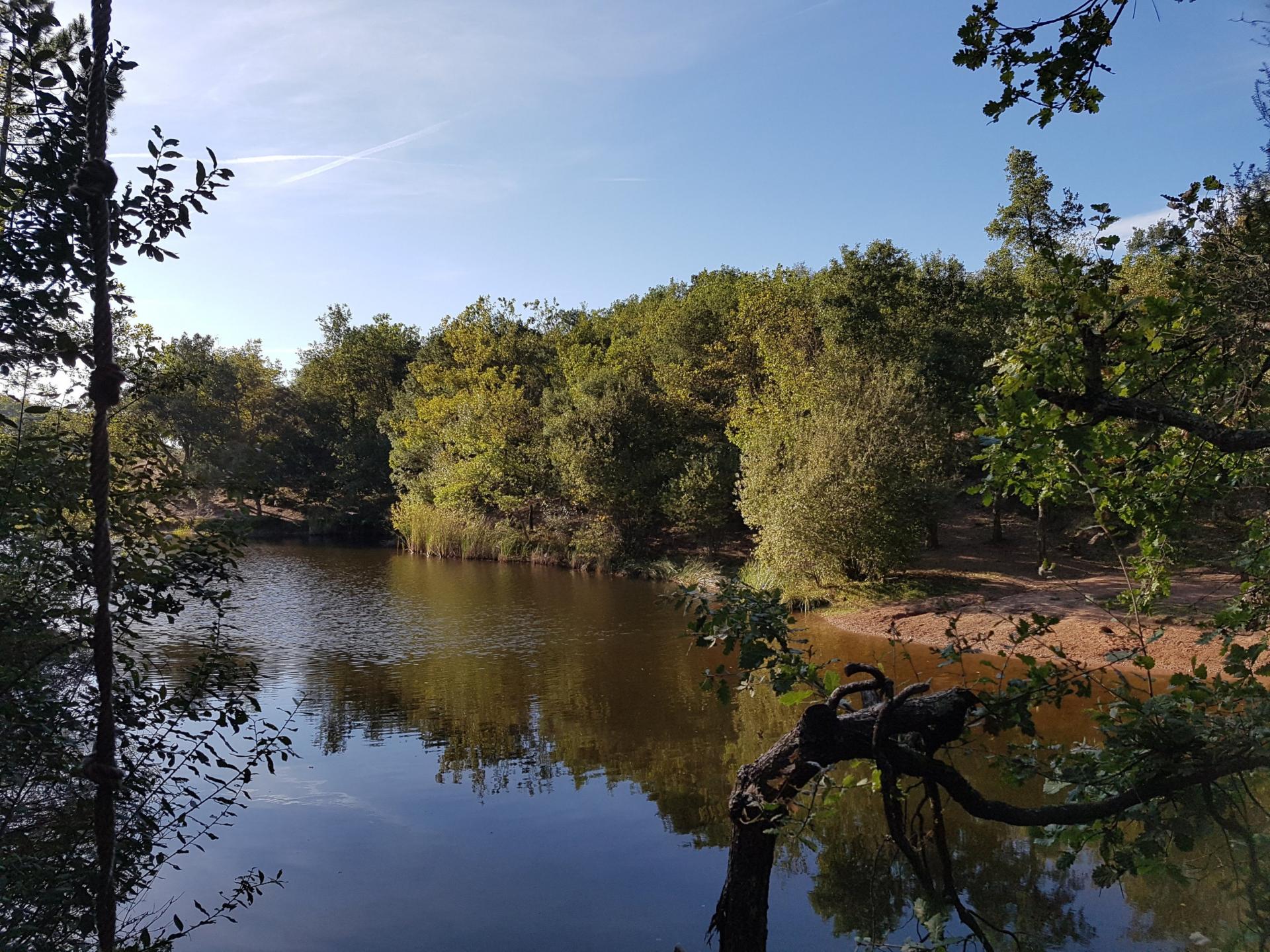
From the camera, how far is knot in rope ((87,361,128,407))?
2.10 m

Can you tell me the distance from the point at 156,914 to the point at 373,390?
132 ft

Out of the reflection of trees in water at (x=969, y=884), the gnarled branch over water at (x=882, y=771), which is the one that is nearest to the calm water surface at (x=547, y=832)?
the reflection of trees in water at (x=969, y=884)

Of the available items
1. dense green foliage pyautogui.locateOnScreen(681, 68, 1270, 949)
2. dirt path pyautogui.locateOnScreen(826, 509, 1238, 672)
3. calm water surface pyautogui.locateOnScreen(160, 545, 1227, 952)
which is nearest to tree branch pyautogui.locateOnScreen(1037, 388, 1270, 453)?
dense green foliage pyautogui.locateOnScreen(681, 68, 1270, 949)

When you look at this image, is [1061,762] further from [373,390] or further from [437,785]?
[373,390]

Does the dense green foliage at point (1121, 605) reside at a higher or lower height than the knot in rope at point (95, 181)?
lower

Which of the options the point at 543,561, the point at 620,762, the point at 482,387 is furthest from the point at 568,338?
the point at 620,762

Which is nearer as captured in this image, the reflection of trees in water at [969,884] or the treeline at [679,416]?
the reflection of trees in water at [969,884]

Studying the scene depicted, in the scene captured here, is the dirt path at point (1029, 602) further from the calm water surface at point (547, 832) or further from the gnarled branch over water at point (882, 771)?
the gnarled branch over water at point (882, 771)

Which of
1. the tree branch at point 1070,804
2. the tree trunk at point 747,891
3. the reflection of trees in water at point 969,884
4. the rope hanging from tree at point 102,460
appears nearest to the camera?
the rope hanging from tree at point 102,460

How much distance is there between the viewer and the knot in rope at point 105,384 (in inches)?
82.7

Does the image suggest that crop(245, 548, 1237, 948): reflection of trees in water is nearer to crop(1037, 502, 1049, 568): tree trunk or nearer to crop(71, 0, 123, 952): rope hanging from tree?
crop(71, 0, 123, 952): rope hanging from tree

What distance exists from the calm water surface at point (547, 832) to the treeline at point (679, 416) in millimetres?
4226

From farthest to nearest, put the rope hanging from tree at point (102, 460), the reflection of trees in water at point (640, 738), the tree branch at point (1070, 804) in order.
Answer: the reflection of trees in water at point (640, 738) < the tree branch at point (1070, 804) < the rope hanging from tree at point (102, 460)

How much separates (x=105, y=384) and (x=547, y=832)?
785 cm
